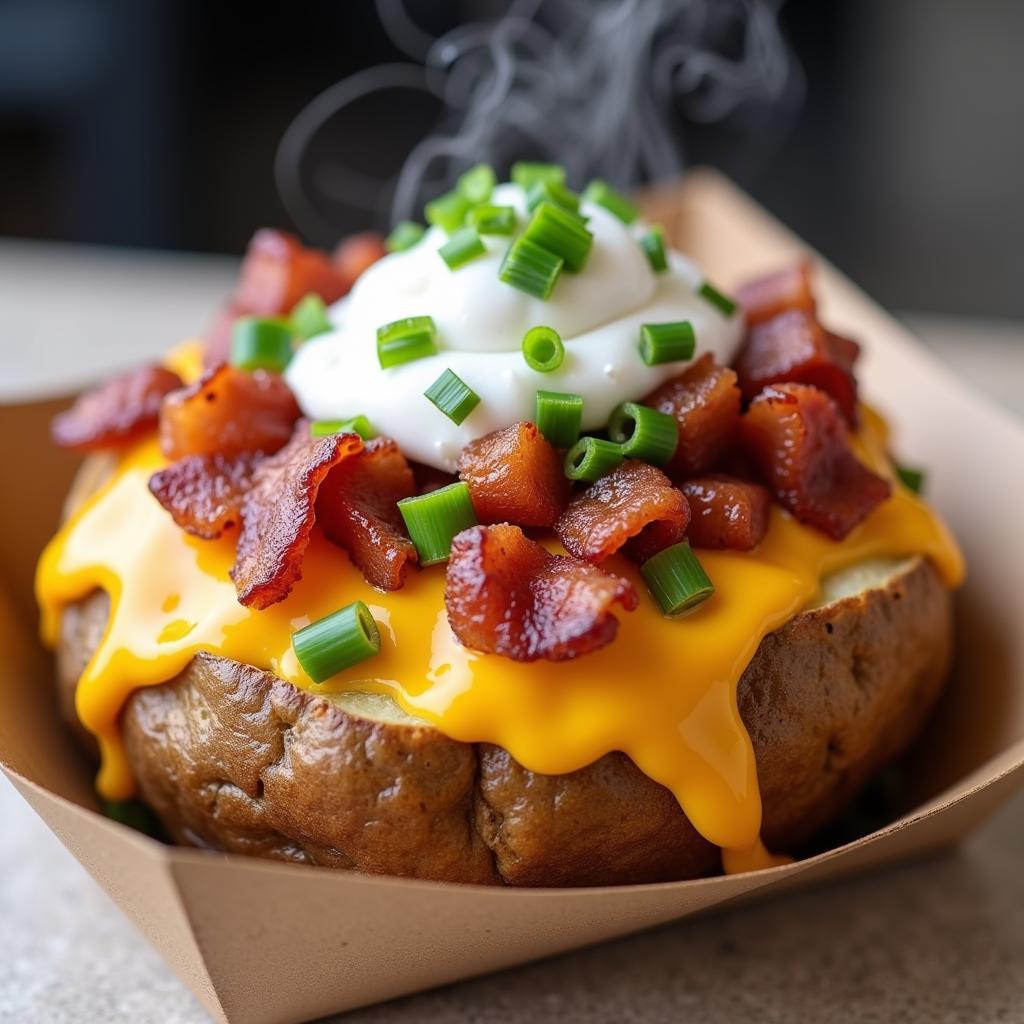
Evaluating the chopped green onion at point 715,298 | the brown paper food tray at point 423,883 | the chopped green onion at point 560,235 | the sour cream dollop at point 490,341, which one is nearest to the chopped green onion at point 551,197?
the sour cream dollop at point 490,341

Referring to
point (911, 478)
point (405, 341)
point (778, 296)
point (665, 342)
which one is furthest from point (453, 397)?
point (911, 478)

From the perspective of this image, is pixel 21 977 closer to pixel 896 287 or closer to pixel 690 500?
pixel 690 500

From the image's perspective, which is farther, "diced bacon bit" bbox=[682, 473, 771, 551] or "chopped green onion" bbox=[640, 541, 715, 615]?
"diced bacon bit" bbox=[682, 473, 771, 551]

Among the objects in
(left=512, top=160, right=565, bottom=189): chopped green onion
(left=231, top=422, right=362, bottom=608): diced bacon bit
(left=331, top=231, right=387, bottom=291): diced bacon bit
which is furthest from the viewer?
(left=331, top=231, right=387, bottom=291): diced bacon bit

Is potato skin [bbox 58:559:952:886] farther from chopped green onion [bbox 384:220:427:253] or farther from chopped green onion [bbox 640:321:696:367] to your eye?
chopped green onion [bbox 384:220:427:253]

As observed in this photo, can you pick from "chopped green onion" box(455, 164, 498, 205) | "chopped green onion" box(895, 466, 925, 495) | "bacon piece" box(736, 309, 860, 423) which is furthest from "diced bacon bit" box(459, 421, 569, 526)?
"chopped green onion" box(895, 466, 925, 495)

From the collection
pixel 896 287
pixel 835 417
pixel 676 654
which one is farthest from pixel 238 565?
pixel 896 287
